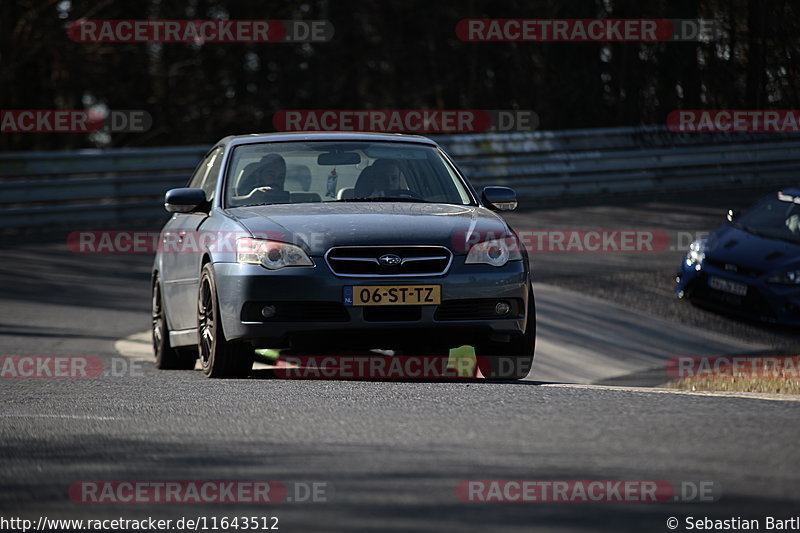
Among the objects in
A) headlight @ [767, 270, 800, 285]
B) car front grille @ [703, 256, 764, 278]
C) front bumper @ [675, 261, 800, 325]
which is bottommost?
front bumper @ [675, 261, 800, 325]

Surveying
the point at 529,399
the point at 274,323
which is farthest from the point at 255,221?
the point at 529,399

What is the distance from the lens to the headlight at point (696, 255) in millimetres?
16547

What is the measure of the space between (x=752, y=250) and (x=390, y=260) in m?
9.33

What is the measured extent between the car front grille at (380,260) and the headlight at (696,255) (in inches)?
355

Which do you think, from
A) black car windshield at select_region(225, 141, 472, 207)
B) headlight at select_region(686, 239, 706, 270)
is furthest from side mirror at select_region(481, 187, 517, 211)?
headlight at select_region(686, 239, 706, 270)

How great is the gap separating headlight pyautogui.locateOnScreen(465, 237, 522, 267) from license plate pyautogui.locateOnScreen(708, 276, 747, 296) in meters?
8.13

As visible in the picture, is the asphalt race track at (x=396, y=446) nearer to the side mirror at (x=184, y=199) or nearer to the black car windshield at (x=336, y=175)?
the side mirror at (x=184, y=199)

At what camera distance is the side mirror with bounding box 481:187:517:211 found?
30.7ft

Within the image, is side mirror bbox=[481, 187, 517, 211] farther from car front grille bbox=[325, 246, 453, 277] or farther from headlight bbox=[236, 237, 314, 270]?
headlight bbox=[236, 237, 314, 270]

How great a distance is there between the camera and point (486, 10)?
37188mm

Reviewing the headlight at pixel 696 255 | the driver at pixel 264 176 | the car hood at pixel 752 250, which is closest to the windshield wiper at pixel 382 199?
the driver at pixel 264 176

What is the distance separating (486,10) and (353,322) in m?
30.1

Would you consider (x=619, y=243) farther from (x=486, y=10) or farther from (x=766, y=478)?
(x=486, y=10)

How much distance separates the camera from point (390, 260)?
26.6 ft
